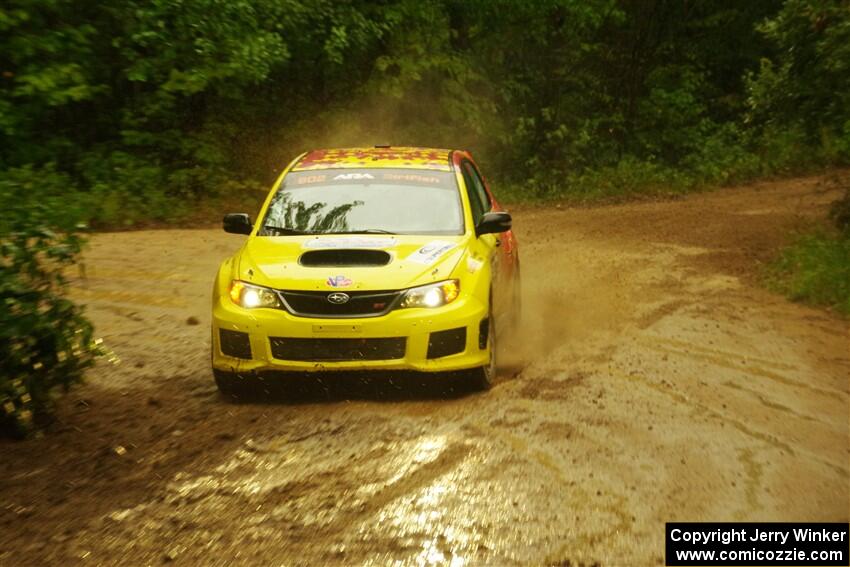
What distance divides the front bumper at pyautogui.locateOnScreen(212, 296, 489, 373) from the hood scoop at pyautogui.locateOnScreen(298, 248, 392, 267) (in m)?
0.47

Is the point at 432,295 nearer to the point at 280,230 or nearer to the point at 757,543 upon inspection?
the point at 280,230

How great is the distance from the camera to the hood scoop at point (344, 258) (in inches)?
294

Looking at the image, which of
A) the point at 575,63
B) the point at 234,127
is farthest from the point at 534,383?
the point at 575,63

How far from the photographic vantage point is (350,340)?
7.13 metres

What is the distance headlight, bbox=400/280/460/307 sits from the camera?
7.23 metres

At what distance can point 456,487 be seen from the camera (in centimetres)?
541

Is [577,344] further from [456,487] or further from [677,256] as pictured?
[677,256]

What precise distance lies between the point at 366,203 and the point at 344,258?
3.09 feet

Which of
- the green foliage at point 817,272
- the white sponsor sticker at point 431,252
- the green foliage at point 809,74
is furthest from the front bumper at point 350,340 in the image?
the green foliage at point 809,74

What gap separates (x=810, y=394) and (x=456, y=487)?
3.20m

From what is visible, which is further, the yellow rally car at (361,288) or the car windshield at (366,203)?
the car windshield at (366,203)

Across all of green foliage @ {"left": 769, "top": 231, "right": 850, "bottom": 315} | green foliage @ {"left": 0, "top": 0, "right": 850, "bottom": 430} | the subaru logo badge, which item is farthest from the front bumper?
green foliage @ {"left": 0, "top": 0, "right": 850, "bottom": 430}

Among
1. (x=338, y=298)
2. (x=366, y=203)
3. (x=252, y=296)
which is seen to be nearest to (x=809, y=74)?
(x=366, y=203)

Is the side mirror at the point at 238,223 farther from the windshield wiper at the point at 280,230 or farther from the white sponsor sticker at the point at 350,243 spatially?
the white sponsor sticker at the point at 350,243
